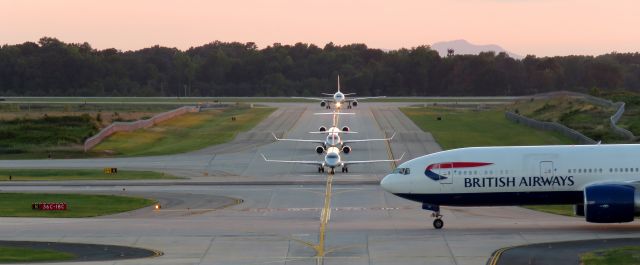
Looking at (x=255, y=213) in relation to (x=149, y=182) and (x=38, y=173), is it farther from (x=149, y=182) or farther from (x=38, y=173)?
(x=38, y=173)

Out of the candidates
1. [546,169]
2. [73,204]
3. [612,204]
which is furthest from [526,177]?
[73,204]

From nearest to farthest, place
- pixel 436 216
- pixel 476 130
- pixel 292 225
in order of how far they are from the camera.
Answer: pixel 436 216
pixel 292 225
pixel 476 130

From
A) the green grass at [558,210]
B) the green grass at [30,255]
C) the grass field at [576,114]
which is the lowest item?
the green grass at [558,210]

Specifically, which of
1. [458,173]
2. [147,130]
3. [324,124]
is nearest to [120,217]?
[458,173]

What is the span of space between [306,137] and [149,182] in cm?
4346

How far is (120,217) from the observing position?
58.4 m

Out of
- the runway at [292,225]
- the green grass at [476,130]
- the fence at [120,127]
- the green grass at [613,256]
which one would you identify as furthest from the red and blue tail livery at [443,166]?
the fence at [120,127]

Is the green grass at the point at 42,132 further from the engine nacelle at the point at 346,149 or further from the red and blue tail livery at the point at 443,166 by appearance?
the red and blue tail livery at the point at 443,166

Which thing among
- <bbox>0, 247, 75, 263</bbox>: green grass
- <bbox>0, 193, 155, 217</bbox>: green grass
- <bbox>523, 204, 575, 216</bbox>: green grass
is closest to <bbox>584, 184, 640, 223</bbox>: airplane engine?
<bbox>523, 204, 575, 216</bbox>: green grass

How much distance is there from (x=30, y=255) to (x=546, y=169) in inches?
901

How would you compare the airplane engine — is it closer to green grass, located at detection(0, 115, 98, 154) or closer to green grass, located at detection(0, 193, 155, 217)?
green grass, located at detection(0, 193, 155, 217)

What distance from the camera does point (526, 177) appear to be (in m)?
50.2

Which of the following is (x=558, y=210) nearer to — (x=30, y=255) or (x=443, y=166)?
(x=443, y=166)

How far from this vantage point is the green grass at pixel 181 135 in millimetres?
107562
